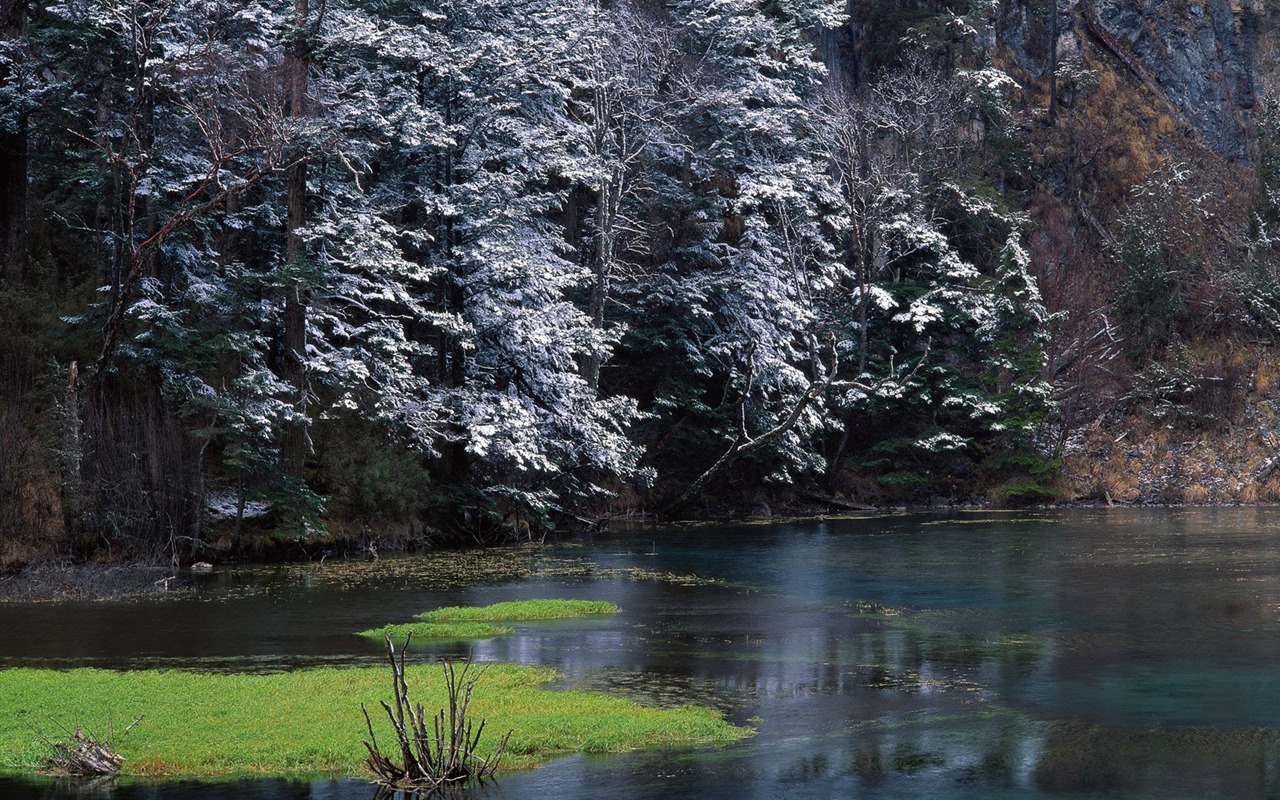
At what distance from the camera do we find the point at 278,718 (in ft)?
42.6

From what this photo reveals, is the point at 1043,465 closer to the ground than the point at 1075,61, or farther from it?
closer to the ground

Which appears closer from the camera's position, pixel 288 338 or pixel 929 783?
pixel 929 783

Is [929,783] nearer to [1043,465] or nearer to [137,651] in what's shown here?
[137,651]

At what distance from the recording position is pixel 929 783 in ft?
36.3

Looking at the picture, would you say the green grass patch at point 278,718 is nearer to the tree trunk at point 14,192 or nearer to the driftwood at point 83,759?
the driftwood at point 83,759

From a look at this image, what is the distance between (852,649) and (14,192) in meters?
22.5

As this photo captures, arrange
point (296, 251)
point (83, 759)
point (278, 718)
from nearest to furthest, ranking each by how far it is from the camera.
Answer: point (83, 759), point (278, 718), point (296, 251)

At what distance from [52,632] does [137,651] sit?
2427 mm

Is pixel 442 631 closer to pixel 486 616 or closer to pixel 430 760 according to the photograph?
pixel 486 616

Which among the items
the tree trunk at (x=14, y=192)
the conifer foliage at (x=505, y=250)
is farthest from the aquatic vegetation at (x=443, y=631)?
the tree trunk at (x=14, y=192)

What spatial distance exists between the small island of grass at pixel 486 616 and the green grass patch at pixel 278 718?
133 inches

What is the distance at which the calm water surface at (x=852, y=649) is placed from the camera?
11.3 meters

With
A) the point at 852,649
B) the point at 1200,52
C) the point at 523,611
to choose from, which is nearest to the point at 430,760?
the point at 852,649

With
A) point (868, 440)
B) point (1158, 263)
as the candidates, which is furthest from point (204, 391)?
point (1158, 263)
